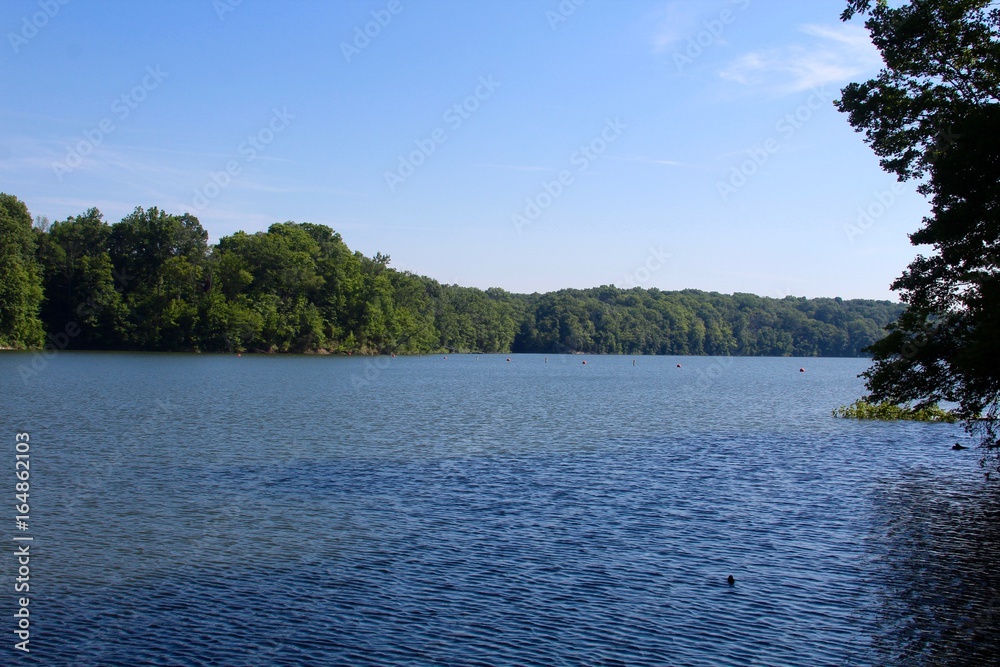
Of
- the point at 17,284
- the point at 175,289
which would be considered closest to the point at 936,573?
the point at 17,284

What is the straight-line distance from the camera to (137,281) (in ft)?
427

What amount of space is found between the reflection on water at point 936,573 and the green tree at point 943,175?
3372 millimetres

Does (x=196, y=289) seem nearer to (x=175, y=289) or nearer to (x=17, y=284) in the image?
(x=175, y=289)

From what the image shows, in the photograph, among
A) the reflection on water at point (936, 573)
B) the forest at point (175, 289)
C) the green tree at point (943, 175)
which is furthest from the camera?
the forest at point (175, 289)

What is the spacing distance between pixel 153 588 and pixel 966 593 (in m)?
16.0

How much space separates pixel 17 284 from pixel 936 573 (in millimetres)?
116078

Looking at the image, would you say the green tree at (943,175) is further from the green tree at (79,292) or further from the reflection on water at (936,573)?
the green tree at (79,292)

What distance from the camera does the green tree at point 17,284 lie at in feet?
344

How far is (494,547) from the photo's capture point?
18469 millimetres

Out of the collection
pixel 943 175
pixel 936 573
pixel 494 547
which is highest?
pixel 943 175

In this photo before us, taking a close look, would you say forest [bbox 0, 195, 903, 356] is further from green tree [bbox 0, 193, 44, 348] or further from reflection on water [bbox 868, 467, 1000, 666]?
reflection on water [bbox 868, 467, 1000, 666]

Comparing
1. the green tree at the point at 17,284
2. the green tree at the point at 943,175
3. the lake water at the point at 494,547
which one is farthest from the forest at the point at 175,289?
the green tree at the point at 943,175

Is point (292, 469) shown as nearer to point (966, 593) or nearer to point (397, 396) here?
point (966, 593)

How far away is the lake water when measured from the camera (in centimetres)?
1298
